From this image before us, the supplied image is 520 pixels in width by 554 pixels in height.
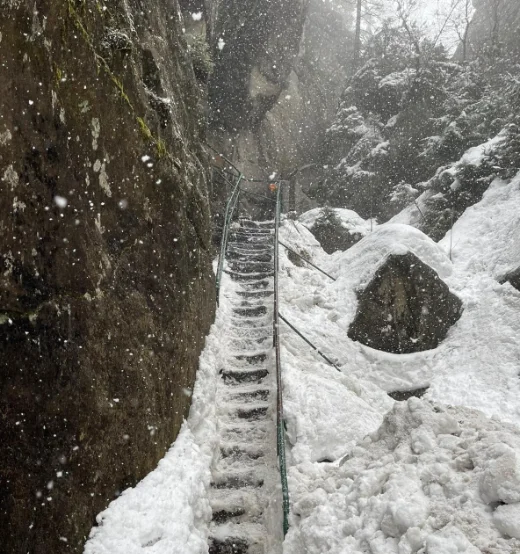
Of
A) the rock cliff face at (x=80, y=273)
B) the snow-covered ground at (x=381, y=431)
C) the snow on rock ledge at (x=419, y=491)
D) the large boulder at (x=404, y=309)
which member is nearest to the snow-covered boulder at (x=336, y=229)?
the snow-covered ground at (x=381, y=431)

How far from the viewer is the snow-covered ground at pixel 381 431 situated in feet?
10.5

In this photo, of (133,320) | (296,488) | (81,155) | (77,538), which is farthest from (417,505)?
(81,155)

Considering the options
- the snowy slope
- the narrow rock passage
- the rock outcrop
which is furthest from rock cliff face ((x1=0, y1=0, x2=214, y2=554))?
the rock outcrop

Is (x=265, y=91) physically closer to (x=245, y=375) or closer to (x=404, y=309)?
(x=404, y=309)

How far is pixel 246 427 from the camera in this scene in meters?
5.92

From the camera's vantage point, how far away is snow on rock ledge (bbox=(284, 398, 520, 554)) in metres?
2.97

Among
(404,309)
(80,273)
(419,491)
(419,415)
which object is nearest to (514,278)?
(404,309)

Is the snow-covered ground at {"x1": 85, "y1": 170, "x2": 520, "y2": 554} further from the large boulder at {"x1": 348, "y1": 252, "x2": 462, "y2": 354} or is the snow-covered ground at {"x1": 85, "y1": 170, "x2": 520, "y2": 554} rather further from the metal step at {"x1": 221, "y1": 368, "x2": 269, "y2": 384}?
the metal step at {"x1": 221, "y1": 368, "x2": 269, "y2": 384}

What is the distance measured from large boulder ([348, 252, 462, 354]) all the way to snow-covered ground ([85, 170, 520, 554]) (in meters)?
0.22

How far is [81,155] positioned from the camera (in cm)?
352

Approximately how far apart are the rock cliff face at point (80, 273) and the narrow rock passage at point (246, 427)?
38.3 inches

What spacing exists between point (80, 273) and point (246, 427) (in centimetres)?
356

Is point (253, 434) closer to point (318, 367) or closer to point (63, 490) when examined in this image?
point (318, 367)

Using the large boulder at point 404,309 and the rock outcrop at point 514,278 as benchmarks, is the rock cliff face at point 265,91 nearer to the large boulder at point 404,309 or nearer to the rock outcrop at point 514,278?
the large boulder at point 404,309
